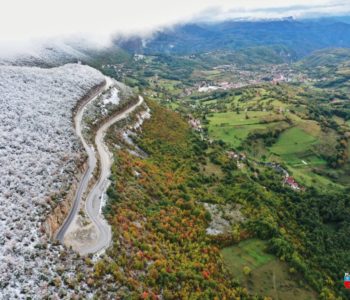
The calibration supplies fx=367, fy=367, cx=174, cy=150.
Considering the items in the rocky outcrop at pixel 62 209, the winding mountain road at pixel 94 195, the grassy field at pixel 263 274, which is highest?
the rocky outcrop at pixel 62 209

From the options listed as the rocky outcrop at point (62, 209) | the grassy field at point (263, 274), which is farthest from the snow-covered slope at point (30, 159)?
the grassy field at point (263, 274)

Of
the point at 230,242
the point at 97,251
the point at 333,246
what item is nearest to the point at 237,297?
the point at 230,242

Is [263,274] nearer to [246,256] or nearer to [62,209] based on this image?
[246,256]

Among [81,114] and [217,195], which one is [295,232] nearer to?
[217,195]

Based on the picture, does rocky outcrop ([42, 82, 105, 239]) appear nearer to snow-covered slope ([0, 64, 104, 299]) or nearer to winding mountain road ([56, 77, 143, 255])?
winding mountain road ([56, 77, 143, 255])

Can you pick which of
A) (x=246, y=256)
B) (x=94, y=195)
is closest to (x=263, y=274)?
(x=246, y=256)

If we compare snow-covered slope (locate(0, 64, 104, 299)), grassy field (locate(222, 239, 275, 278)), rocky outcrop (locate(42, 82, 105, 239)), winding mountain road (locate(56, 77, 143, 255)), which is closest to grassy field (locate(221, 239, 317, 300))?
grassy field (locate(222, 239, 275, 278))

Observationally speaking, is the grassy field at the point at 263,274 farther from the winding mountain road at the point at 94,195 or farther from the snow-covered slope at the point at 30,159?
the snow-covered slope at the point at 30,159
